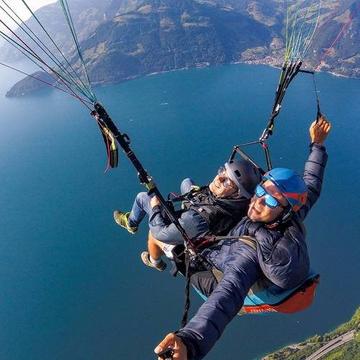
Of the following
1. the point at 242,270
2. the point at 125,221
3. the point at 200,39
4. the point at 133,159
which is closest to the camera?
the point at 242,270

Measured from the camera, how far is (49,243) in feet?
Answer: 129

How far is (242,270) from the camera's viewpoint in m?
2.67

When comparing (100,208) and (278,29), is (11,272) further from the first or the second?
(278,29)

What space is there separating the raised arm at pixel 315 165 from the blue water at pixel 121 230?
26.4 metres

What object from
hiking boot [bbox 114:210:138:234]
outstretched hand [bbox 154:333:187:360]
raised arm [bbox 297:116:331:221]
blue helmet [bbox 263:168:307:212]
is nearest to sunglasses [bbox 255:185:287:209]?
blue helmet [bbox 263:168:307:212]

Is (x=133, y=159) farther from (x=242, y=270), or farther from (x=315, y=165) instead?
(x=315, y=165)

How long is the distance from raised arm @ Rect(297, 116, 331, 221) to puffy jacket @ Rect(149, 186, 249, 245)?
1.96 ft

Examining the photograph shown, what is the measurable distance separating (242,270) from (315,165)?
6.07ft

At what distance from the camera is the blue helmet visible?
3057 mm

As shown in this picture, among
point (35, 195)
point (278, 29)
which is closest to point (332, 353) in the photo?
point (35, 195)

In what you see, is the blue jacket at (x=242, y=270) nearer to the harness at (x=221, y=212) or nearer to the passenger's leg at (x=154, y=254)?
the harness at (x=221, y=212)

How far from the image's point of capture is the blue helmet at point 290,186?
120 inches

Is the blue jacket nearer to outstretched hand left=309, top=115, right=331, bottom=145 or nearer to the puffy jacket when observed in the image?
the puffy jacket

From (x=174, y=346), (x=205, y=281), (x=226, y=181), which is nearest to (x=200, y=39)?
(x=226, y=181)
